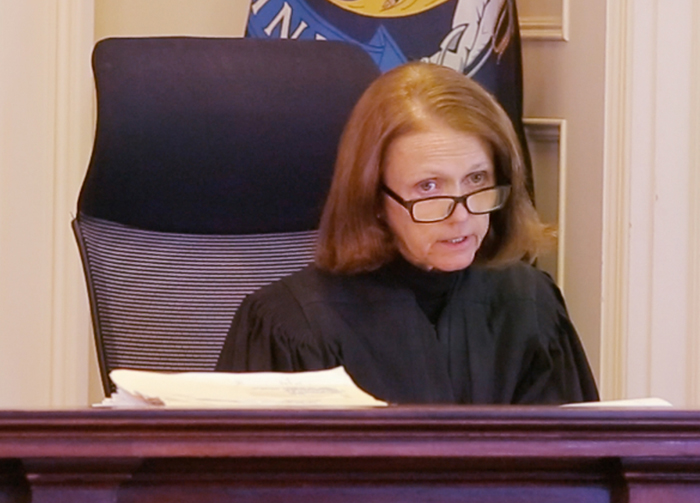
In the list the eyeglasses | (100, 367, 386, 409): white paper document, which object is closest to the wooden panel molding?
the eyeglasses

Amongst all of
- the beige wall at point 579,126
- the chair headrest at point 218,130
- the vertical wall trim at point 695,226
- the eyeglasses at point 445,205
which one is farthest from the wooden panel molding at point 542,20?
the eyeglasses at point 445,205

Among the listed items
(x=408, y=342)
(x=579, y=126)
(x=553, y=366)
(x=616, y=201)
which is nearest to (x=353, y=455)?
(x=408, y=342)

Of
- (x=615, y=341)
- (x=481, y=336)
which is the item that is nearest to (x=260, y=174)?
(x=481, y=336)

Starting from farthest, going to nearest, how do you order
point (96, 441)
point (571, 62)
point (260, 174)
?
point (571, 62) → point (260, 174) → point (96, 441)

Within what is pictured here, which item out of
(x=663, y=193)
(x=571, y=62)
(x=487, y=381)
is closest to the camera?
(x=487, y=381)

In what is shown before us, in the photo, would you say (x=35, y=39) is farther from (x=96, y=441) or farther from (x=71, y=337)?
(x=96, y=441)

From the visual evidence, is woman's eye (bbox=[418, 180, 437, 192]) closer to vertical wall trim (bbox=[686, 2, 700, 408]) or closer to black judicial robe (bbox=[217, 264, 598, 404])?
black judicial robe (bbox=[217, 264, 598, 404])

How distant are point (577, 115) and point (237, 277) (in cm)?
90

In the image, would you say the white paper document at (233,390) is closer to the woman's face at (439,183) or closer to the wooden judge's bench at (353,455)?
the wooden judge's bench at (353,455)

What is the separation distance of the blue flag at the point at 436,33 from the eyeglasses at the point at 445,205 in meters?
0.72

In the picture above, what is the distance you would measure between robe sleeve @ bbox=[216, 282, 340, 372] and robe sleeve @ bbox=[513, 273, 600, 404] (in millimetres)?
276

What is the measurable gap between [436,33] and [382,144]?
2.49ft

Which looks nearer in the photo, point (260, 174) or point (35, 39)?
point (260, 174)

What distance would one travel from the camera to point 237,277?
64.2 inches
